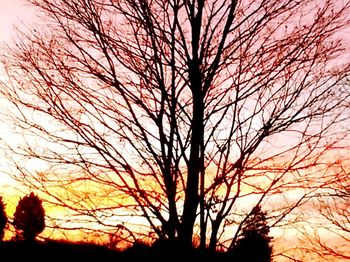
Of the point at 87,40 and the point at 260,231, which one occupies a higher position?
the point at 87,40

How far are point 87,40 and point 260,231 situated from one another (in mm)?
3585

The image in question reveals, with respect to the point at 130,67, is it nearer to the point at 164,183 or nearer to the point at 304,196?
the point at 164,183

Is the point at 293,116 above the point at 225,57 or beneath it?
beneath

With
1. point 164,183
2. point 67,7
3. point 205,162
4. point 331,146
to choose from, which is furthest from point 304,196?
point 67,7

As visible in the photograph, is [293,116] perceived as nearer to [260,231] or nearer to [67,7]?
[260,231]

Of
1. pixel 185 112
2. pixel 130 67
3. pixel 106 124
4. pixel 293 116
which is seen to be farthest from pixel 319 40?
pixel 106 124

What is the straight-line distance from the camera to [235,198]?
701cm

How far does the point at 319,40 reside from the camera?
7305 millimetres

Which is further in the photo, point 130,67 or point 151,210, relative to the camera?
point 130,67

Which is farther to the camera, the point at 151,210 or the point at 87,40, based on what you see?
the point at 87,40

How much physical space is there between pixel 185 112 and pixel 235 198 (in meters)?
1.32

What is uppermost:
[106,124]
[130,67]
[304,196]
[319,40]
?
[319,40]

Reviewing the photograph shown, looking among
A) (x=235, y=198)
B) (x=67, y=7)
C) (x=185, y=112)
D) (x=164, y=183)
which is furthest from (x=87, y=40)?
(x=235, y=198)

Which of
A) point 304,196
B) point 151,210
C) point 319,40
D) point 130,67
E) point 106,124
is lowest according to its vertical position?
point 151,210
